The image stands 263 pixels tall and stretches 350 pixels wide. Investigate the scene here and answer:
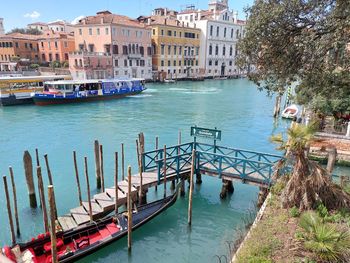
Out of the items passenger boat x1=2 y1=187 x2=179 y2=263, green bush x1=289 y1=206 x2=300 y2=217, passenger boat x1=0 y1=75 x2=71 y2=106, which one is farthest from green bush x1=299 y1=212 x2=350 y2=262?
passenger boat x1=0 y1=75 x2=71 y2=106

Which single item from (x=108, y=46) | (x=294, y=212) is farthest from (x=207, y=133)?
(x=108, y=46)

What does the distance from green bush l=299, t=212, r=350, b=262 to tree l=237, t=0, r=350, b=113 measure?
4.02 m

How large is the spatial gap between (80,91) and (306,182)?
103 ft

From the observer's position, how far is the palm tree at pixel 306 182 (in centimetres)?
794

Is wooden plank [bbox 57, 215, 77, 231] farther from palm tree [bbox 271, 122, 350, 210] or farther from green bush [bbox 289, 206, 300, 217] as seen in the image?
palm tree [bbox 271, 122, 350, 210]

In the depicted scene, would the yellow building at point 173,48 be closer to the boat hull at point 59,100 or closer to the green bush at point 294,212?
the boat hull at point 59,100

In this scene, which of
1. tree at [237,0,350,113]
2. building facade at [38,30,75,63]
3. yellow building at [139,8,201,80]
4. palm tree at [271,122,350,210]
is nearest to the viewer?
tree at [237,0,350,113]

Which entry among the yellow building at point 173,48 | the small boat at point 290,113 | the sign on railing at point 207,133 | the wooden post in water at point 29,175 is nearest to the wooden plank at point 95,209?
the wooden post in water at point 29,175

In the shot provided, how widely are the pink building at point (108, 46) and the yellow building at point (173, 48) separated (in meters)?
3.68

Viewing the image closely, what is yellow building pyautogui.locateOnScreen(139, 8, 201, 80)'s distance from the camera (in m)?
59.0

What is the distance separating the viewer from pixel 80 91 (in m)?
35.3

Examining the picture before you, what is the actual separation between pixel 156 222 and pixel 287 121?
20.3 meters

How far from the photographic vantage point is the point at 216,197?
41.3 ft

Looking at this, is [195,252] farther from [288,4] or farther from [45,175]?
[45,175]
